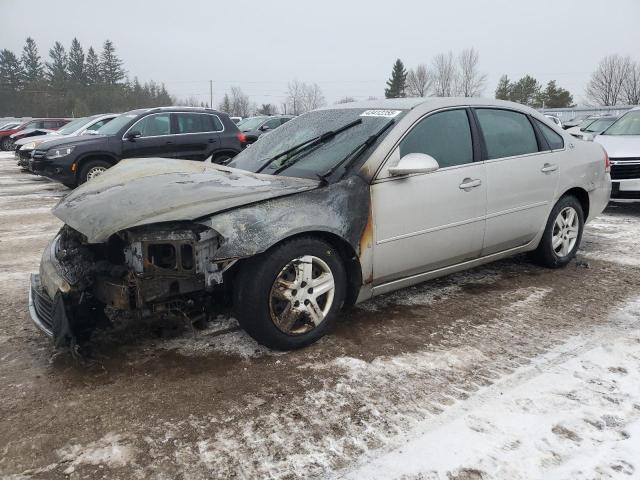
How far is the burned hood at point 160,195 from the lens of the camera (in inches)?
106

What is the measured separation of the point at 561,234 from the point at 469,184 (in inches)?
60.7

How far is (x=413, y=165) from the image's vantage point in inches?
129

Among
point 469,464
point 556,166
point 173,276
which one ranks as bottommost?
point 469,464

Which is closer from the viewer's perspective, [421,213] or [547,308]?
[421,213]

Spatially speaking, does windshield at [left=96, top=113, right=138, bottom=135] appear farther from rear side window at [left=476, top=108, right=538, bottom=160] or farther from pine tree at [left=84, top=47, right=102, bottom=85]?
pine tree at [left=84, top=47, right=102, bottom=85]

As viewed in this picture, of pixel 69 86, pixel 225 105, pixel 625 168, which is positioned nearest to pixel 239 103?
pixel 225 105

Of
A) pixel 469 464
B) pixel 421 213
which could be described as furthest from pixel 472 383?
pixel 421 213

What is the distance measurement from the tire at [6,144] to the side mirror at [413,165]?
92.2 feet

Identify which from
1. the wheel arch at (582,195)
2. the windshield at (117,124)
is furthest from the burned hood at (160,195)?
the windshield at (117,124)

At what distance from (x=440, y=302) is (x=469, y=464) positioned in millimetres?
1936

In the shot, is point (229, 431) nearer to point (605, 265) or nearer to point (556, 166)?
point (556, 166)

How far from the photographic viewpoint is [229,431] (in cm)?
232

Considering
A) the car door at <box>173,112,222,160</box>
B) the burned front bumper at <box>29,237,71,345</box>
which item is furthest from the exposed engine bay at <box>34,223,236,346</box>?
the car door at <box>173,112,222,160</box>

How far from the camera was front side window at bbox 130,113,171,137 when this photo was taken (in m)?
10.0
